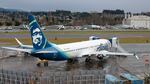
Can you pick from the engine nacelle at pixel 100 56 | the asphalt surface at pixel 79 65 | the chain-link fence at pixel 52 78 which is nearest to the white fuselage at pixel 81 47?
the asphalt surface at pixel 79 65

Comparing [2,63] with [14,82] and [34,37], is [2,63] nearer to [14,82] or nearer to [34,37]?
[34,37]

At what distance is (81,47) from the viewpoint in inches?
2153

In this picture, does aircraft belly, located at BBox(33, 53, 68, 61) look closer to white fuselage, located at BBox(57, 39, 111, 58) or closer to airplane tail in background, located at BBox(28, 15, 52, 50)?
white fuselage, located at BBox(57, 39, 111, 58)

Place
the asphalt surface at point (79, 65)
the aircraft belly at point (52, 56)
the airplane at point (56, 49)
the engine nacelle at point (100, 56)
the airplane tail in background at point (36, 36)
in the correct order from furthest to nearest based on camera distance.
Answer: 1. the engine nacelle at point (100, 56)
2. the aircraft belly at point (52, 56)
3. the airplane at point (56, 49)
4. the airplane tail in background at point (36, 36)
5. the asphalt surface at point (79, 65)

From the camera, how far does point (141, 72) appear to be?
44438 millimetres

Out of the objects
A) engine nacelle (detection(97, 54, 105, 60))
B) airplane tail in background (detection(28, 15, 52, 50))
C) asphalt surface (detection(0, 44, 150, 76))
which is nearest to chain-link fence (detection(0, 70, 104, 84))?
asphalt surface (detection(0, 44, 150, 76))

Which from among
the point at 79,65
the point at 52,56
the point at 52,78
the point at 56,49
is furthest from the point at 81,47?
the point at 52,78

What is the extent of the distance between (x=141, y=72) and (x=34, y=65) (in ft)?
49.5

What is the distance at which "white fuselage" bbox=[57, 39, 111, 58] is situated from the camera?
5181 cm

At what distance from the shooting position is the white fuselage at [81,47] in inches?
2040

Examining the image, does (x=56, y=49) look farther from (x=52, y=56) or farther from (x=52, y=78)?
(x=52, y=78)

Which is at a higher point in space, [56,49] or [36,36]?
[36,36]

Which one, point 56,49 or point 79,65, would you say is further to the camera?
point 79,65

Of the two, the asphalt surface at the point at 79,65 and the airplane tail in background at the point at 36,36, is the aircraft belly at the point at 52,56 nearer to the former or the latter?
the airplane tail in background at the point at 36,36
